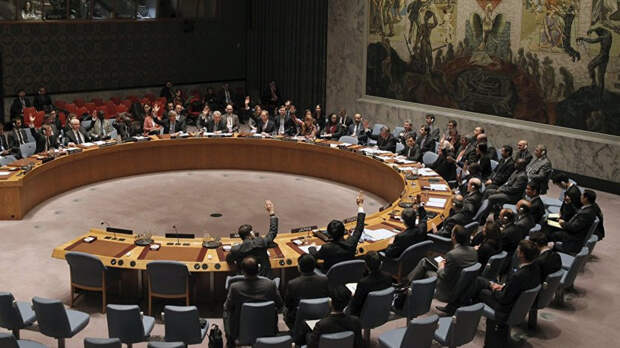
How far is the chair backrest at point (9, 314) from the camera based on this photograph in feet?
22.5

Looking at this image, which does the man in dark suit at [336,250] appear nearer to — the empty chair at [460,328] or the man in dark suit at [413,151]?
the empty chair at [460,328]

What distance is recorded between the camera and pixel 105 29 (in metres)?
20.2

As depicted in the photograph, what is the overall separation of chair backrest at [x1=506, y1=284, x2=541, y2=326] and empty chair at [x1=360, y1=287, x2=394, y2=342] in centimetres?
123

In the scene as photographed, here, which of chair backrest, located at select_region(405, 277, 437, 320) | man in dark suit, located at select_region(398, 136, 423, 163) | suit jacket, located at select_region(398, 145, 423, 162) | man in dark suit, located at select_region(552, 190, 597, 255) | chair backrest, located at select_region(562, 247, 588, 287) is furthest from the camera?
suit jacket, located at select_region(398, 145, 423, 162)

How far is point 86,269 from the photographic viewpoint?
8227mm

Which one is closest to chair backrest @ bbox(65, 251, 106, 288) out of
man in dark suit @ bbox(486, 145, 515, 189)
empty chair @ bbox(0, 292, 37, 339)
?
empty chair @ bbox(0, 292, 37, 339)

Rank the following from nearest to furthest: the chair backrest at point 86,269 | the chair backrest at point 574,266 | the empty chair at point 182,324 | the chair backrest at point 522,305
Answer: the empty chair at point 182,324 < the chair backrest at point 522,305 < the chair backrest at point 86,269 < the chair backrest at point 574,266

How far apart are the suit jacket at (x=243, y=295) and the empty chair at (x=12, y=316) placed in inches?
79.7

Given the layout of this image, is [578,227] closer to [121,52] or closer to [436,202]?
[436,202]

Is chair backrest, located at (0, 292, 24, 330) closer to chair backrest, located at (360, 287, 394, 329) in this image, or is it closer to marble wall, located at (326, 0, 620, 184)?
chair backrest, located at (360, 287, 394, 329)

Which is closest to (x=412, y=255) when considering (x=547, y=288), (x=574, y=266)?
(x=547, y=288)

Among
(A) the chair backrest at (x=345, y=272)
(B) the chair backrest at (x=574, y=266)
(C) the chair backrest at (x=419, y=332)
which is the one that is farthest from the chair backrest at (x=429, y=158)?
(C) the chair backrest at (x=419, y=332)

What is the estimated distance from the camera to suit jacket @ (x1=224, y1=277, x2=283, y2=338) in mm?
6840

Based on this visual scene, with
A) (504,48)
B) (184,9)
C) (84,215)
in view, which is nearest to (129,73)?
(184,9)
